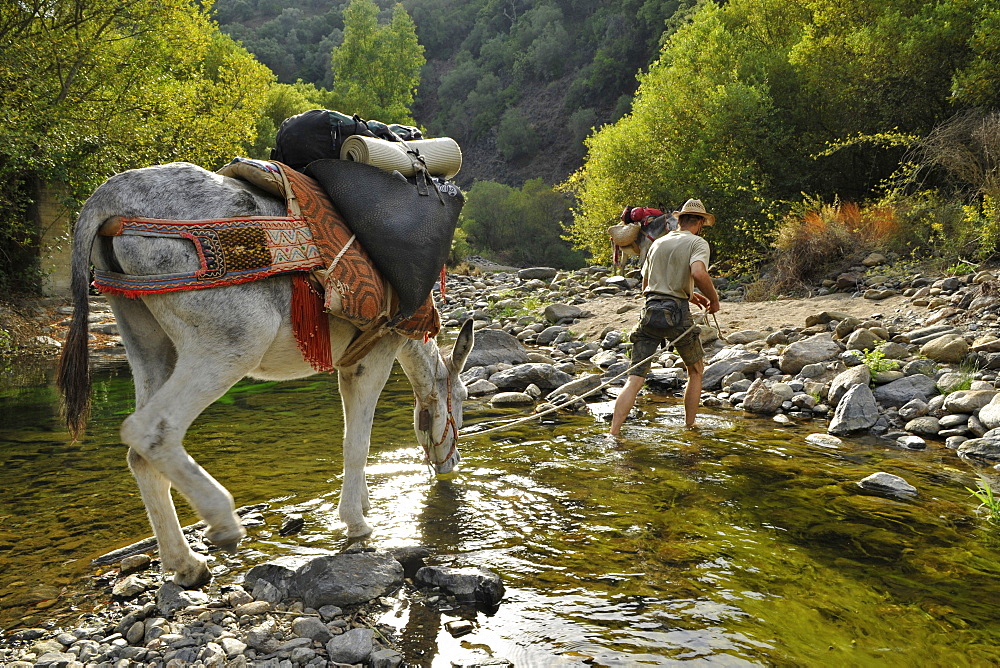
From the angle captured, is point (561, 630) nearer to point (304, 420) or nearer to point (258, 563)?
point (258, 563)

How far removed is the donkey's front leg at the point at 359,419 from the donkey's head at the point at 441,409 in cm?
66

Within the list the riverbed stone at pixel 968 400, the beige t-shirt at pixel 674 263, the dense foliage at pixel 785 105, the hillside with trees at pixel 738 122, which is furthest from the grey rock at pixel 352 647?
the dense foliage at pixel 785 105

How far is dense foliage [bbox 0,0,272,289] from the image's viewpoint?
41.3 ft

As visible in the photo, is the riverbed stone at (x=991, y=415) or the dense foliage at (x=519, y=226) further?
the dense foliage at (x=519, y=226)

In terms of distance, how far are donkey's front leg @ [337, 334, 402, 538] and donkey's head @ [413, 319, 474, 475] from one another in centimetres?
66

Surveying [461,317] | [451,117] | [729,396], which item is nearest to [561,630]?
[729,396]

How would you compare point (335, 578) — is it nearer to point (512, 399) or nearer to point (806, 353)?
point (512, 399)

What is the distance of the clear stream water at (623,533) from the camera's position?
3.03m

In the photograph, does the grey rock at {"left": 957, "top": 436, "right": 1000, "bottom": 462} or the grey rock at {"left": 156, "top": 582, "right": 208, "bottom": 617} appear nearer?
the grey rock at {"left": 156, "top": 582, "right": 208, "bottom": 617}

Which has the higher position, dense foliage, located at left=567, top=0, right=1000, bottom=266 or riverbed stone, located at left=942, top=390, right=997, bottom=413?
dense foliage, located at left=567, top=0, right=1000, bottom=266

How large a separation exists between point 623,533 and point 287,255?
281cm

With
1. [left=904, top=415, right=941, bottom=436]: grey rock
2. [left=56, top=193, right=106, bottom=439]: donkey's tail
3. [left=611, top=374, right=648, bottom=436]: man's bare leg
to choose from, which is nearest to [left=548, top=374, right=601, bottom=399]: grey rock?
[left=611, top=374, right=648, bottom=436]: man's bare leg

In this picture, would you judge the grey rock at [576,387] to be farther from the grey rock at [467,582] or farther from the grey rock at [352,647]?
the grey rock at [352,647]

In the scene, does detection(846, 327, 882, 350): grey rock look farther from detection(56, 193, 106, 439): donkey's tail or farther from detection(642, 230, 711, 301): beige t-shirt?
detection(56, 193, 106, 439): donkey's tail
